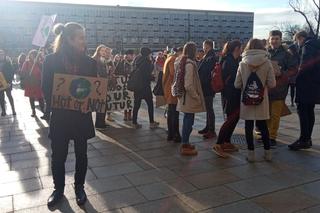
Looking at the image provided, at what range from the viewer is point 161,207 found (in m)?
4.16

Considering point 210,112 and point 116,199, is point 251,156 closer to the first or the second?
point 210,112

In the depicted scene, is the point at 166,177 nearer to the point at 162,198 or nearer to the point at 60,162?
the point at 162,198

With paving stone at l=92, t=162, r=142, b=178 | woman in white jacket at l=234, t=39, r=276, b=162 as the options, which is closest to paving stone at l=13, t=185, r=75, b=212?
paving stone at l=92, t=162, r=142, b=178

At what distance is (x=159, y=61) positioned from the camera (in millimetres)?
15953

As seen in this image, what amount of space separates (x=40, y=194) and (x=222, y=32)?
101 m

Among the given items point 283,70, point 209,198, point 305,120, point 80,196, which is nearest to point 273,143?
point 305,120

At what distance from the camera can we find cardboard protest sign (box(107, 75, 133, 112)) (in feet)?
30.3

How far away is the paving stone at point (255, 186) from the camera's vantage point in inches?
179

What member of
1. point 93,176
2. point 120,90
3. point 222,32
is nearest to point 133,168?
point 93,176

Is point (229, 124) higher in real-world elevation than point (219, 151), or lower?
higher

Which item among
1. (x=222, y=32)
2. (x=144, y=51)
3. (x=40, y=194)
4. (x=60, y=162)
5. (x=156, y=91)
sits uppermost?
(x=222, y=32)

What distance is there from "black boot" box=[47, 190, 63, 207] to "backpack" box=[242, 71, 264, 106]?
282 cm

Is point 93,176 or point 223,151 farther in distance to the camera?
point 223,151

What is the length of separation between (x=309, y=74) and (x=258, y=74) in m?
1.30
